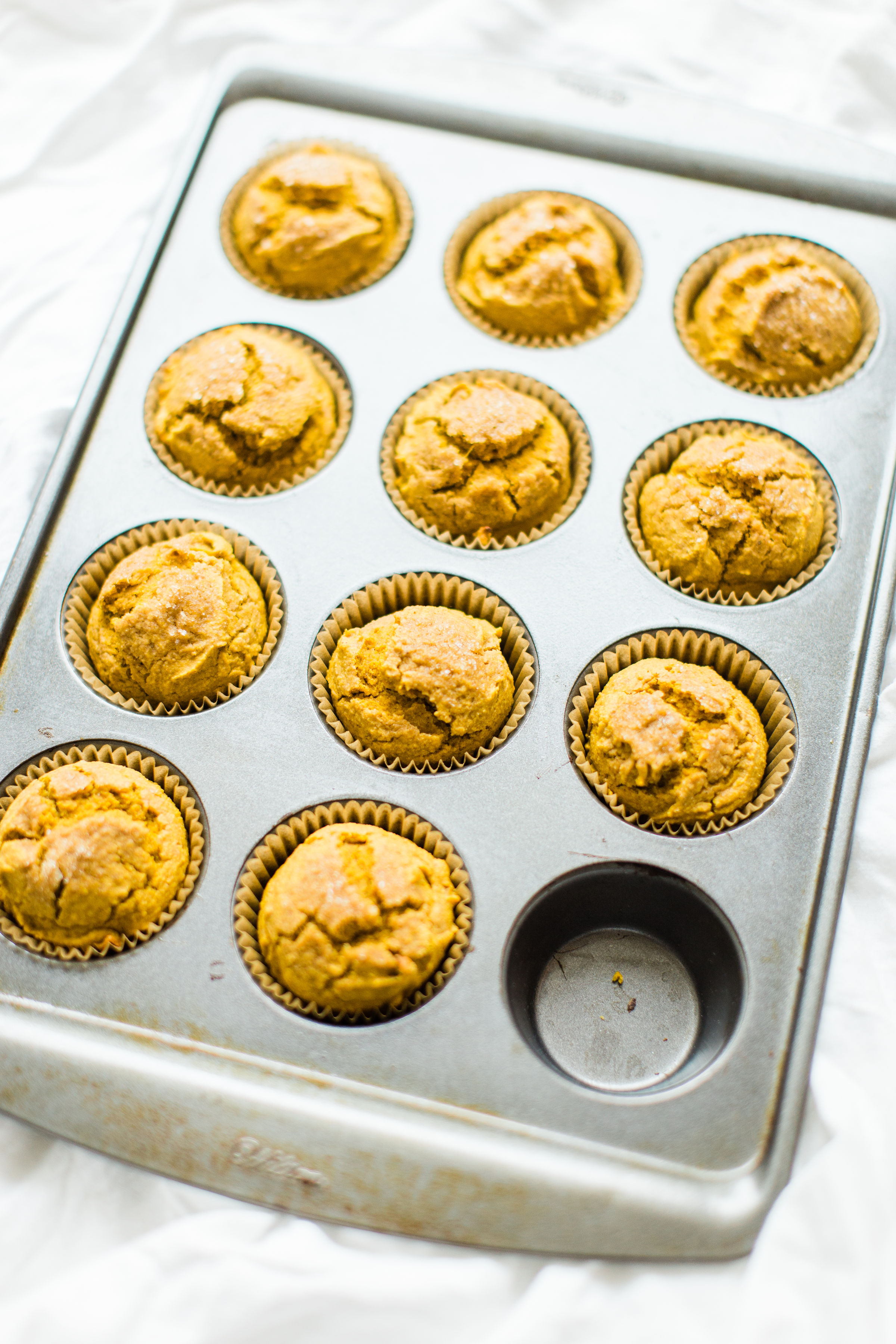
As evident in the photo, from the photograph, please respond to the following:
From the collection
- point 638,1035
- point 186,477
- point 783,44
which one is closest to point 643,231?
point 783,44

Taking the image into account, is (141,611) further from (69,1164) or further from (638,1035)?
(638,1035)

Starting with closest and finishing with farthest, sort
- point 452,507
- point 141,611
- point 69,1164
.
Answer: point 69,1164
point 141,611
point 452,507

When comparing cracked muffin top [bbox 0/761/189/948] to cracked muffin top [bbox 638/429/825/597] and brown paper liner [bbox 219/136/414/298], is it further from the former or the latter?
brown paper liner [bbox 219/136/414/298]

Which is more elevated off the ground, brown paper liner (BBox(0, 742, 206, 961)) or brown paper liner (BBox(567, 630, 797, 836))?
brown paper liner (BBox(567, 630, 797, 836))

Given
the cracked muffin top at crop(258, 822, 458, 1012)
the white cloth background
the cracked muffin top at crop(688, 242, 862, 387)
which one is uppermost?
the cracked muffin top at crop(688, 242, 862, 387)

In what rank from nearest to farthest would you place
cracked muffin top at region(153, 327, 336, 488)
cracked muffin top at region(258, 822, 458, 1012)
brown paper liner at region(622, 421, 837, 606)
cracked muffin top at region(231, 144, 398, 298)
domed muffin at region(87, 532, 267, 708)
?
cracked muffin top at region(258, 822, 458, 1012) → domed muffin at region(87, 532, 267, 708) → brown paper liner at region(622, 421, 837, 606) → cracked muffin top at region(153, 327, 336, 488) → cracked muffin top at region(231, 144, 398, 298)

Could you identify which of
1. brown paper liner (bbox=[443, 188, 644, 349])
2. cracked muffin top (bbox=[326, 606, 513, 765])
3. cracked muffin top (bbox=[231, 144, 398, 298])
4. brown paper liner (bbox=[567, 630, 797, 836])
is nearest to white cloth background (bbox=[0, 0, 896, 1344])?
brown paper liner (bbox=[567, 630, 797, 836])

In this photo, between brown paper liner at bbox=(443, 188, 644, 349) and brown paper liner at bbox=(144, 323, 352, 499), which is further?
brown paper liner at bbox=(443, 188, 644, 349)

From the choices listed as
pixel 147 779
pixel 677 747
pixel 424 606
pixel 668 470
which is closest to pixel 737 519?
pixel 668 470
